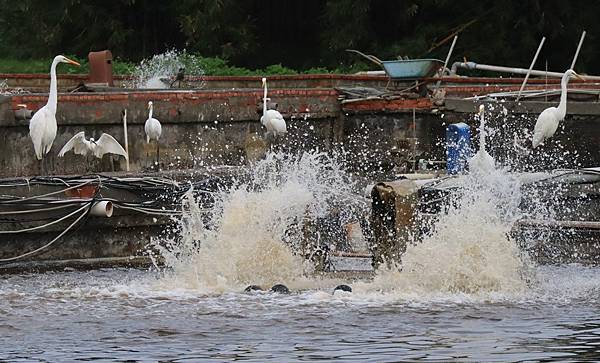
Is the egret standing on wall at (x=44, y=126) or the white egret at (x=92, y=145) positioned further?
the white egret at (x=92, y=145)

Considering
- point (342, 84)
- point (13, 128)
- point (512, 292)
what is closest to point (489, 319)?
point (512, 292)

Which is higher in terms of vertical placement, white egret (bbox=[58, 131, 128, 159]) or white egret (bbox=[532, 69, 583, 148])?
white egret (bbox=[532, 69, 583, 148])

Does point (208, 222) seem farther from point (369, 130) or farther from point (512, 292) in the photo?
point (369, 130)

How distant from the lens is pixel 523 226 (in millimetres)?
17344

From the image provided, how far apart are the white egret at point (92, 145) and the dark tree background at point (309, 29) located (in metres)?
13.7

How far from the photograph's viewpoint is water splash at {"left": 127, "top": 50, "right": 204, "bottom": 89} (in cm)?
3117

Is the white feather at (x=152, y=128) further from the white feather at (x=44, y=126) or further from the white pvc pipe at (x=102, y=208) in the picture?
the white pvc pipe at (x=102, y=208)

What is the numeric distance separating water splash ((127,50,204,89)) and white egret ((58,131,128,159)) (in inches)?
336

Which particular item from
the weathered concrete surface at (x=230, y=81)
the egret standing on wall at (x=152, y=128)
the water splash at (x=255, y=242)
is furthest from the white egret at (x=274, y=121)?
the water splash at (x=255, y=242)

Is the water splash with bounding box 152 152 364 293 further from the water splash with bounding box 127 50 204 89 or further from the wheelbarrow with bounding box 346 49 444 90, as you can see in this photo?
the water splash with bounding box 127 50 204 89

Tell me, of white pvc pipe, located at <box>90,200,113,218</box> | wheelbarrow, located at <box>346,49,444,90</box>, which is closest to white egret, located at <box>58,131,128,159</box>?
white pvc pipe, located at <box>90,200,113,218</box>

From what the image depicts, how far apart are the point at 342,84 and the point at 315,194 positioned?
12417 millimetres

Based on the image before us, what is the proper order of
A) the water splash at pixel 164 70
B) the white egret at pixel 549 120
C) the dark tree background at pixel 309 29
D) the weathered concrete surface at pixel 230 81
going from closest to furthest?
1. the white egret at pixel 549 120
2. the weathered concrete surface at pixel 230 81
3. the water splash at pixel 164 70
4. the dark tree background at pixel 309 29

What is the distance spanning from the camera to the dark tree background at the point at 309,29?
35.2 m
